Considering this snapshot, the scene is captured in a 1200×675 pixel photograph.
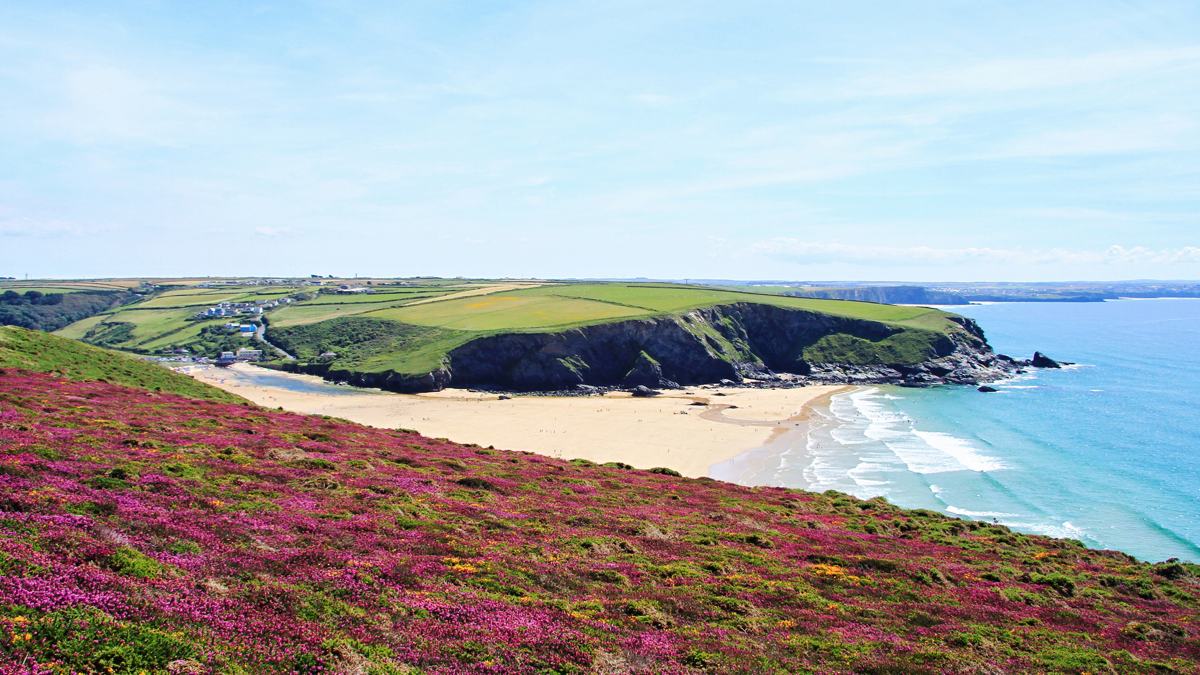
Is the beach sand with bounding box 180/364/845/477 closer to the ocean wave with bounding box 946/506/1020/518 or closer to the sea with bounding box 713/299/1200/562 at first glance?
the sea with bounding box 713/299/1200/562

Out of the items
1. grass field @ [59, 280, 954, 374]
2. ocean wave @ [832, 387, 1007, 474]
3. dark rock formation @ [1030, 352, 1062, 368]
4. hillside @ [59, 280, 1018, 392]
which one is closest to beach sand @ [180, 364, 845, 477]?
hillside @ [59, 280, 1018, 392]

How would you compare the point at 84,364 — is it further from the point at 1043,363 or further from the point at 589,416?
the point at 1043,363

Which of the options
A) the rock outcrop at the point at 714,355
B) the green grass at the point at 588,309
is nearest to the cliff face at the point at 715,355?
the rock outcrop at the point at 714,355

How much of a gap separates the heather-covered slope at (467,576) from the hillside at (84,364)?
17217 mm

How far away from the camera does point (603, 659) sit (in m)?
15.6

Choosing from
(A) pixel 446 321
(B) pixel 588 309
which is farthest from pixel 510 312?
(B) pixel 588 309

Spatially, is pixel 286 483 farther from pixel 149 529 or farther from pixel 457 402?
pixel 457 402

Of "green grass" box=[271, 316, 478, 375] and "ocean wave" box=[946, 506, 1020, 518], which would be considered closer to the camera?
"ocean wave" box=[946, 506, 1020, 518]

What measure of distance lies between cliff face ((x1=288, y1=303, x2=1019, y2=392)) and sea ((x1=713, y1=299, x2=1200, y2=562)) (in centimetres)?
1581

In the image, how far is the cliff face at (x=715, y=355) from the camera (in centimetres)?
12075

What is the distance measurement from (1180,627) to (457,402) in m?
91.4

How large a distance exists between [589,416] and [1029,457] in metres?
52.6

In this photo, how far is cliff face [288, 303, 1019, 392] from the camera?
120750 millimetres

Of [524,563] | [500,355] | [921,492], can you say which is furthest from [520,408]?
[524,563]
